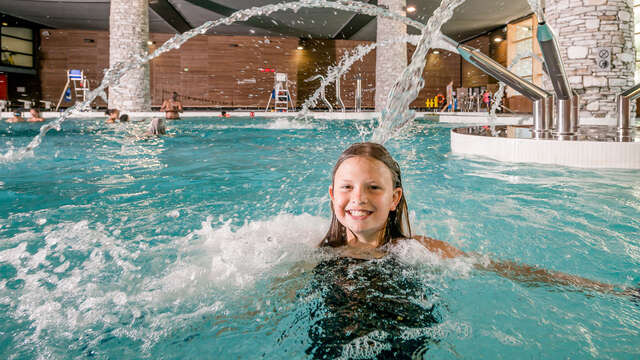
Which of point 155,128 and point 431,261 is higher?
point 155,128

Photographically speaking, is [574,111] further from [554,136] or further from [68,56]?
[68,56]

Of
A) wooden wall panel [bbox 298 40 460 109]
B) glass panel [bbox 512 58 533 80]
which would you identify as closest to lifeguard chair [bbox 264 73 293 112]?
wooden wall panel [bbox 298 40 460 109]

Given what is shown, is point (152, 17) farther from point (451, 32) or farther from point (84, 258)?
point (84, 258)

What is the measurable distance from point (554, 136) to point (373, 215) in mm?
4121

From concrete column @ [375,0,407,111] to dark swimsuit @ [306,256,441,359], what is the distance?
13.6 m

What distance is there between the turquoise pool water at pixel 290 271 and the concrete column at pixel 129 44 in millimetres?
11296

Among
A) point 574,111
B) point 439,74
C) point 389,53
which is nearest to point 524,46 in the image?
point 389,53

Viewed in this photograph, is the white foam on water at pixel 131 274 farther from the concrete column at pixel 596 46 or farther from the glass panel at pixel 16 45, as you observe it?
the glass panel at pixel 16 45

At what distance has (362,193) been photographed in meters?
1.67

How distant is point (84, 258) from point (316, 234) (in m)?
1.20

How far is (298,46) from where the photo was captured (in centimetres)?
2322

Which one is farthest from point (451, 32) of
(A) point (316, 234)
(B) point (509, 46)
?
(A) point (316, 234)

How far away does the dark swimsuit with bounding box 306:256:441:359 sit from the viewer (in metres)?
1.32

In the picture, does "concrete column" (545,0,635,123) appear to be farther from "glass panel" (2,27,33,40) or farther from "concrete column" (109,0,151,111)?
"glass panel" (2,27,33,40)
